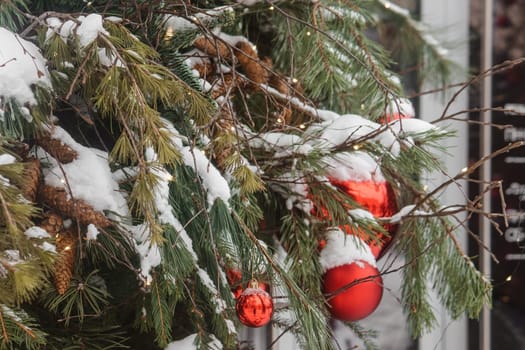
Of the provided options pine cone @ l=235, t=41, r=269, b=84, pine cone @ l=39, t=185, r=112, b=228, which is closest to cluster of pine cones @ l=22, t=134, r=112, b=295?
pine cone @ l=39, t=185, r=112, b=228

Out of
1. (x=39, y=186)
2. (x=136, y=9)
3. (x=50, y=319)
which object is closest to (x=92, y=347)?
(x=50, y=319)

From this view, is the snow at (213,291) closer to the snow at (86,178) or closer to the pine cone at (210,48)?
the snow at (86,178)

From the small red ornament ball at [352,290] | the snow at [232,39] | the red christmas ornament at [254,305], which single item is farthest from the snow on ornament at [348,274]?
the snow at [232,39]

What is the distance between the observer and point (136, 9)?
0.57 metres

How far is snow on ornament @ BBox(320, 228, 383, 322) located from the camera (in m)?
0.64

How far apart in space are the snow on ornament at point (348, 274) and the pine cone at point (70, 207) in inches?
9.3

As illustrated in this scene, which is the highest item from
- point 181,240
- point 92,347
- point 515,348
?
point 181,240

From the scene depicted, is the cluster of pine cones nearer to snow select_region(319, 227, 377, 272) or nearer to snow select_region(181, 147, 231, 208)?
snow select_region(181, 147, 231, 208)

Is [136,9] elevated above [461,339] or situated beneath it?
elevated above

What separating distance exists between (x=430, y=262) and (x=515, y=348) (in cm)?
71

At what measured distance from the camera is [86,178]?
507 mm

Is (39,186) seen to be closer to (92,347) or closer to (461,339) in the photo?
(92,347)

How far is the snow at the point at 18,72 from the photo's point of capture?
1.52 ft

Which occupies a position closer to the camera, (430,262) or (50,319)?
(50,319)
